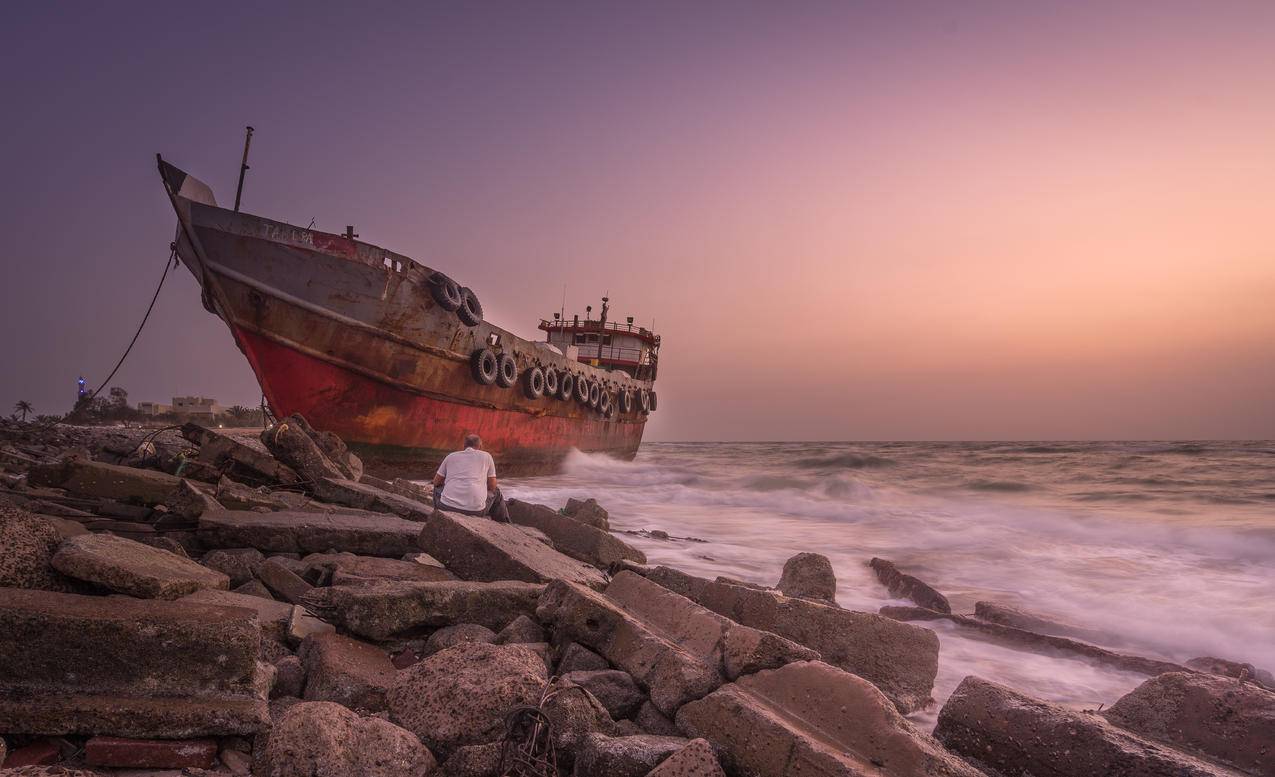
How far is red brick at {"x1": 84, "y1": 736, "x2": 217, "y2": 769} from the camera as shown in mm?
1936

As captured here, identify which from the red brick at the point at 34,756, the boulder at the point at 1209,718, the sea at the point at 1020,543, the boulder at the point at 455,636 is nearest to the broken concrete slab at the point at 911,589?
the sea at the point at 1020,543

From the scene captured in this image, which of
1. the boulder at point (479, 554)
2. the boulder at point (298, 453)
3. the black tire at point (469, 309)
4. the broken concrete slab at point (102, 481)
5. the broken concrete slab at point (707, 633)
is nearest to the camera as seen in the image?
the broken concrete slab at point (707, 633)

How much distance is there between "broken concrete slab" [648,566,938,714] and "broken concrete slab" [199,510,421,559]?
2.73 metres

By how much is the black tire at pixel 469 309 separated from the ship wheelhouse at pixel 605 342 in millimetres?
11132

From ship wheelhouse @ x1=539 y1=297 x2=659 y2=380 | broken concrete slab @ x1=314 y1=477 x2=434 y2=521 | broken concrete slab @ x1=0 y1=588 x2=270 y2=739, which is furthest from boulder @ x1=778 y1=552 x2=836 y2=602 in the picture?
ship wheelhouse @ x1=539 y1=297 x2=659 y2=380

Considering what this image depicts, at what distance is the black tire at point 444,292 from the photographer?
14.0 meters

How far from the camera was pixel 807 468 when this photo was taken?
114 feet

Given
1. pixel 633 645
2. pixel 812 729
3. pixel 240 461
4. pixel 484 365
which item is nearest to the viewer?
pixel 812 729

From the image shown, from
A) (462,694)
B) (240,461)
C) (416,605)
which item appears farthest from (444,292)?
(462,694)

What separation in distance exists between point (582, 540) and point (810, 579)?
2288 mm

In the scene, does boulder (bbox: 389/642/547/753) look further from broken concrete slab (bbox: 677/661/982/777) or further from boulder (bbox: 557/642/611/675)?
broken concrete slab (bbox: 677/661/982/777)

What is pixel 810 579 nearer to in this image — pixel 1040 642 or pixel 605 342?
pixel 1040 642

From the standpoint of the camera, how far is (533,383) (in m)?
17.8

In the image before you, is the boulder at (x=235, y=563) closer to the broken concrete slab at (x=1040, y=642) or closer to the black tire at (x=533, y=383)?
the broken concrete slab at (x=1040, y=642)
